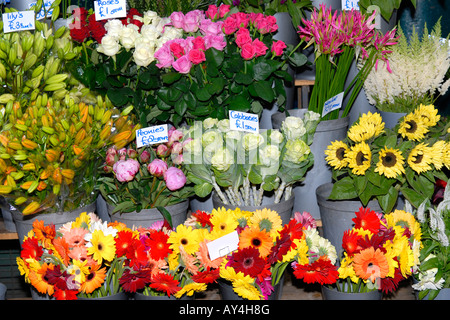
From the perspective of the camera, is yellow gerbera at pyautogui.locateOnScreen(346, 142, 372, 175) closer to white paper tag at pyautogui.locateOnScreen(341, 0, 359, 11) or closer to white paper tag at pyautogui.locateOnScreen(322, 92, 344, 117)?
white paper tag at pyautogui.locateOnScreen(322, 92, 344, 117)

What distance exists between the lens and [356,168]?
1.39m

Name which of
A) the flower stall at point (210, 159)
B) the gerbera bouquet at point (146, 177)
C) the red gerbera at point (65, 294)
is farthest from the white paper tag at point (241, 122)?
the red gerbera at point (65, 294)

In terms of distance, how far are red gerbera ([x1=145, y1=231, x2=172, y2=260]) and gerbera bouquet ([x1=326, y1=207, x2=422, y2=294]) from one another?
0.46 m

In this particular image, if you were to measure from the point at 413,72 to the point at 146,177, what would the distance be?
900mm

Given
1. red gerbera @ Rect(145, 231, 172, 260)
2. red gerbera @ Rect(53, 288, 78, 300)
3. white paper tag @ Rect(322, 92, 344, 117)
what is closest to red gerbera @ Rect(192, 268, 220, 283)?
red gerbera @ Rect(145, 231, 172, 260)

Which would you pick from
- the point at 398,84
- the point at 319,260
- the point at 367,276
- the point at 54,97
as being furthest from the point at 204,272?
the point at 398,84

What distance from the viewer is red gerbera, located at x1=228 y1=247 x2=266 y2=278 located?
1.24 m

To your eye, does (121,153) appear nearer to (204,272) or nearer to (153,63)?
(153,63)

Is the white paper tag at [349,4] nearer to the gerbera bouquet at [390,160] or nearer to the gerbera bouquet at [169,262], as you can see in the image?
the gerbera bouquet at [390,160]

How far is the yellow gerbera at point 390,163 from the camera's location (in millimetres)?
1356

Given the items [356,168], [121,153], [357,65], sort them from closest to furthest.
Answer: [356,168]
[121,153]
[357,65]

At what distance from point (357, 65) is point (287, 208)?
2.03ft
